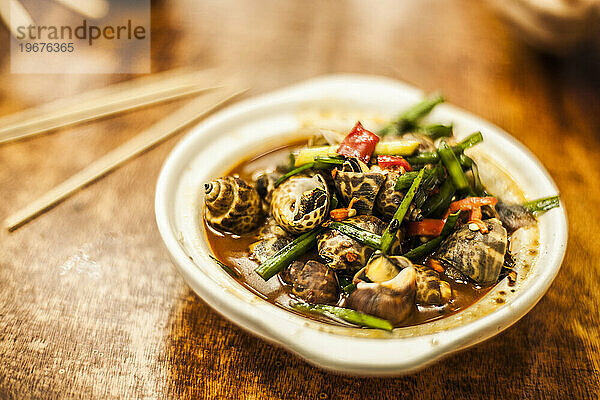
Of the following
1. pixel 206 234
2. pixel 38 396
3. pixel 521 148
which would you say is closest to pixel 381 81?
pixel 521 148

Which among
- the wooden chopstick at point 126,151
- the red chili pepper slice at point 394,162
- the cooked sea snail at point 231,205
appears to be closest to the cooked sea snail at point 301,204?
the cooked sea snail at point 231,205

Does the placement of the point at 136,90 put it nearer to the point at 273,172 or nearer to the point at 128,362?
the point at 273,172

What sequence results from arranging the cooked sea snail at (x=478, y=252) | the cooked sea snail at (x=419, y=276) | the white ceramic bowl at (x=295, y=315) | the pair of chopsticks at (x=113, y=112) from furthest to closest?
the pair of chopsticks at (x=113, y=112) → the cooked sea snail at (x=478, y=252) → the cooked sea snail at (x=419, y=276) → the white ceramic bowl at (x=295, y=315)

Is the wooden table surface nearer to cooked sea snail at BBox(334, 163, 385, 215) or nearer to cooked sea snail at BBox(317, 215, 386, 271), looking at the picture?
cooked sea snail at BBox(317, 215, 386, 271)

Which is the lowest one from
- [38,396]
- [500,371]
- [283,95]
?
[38,396]

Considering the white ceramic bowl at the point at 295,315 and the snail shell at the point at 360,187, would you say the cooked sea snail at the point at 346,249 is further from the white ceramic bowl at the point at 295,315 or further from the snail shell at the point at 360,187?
the white ceramic bowl at the point at 295,315

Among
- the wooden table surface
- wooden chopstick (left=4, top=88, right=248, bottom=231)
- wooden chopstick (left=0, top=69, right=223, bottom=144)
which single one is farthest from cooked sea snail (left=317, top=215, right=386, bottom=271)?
wooden chopstick (left=0, top=69, right=223, bottom=144)
